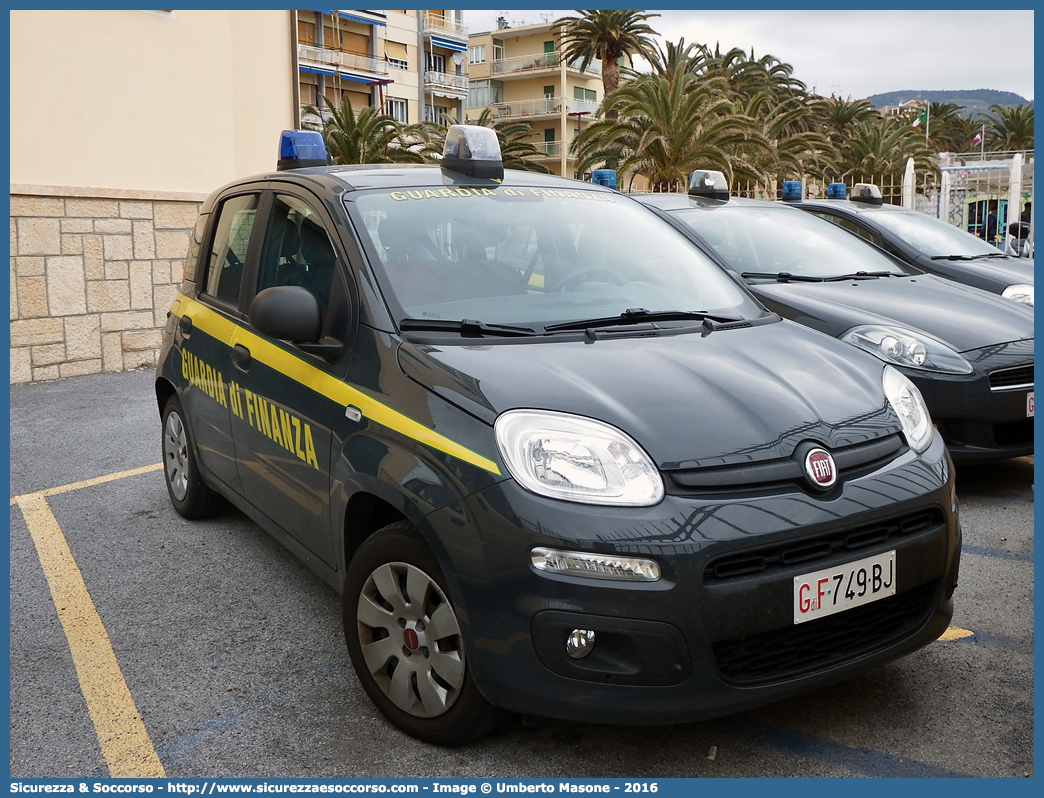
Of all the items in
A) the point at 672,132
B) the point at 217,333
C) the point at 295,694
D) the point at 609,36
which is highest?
the point at 609,36

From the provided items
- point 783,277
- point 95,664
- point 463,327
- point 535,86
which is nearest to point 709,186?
point 783,277

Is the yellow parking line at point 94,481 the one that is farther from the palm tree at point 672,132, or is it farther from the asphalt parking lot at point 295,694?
the palm tree at point 672,132

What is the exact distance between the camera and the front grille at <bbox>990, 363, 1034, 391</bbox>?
4.74m

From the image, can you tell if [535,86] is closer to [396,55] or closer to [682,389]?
[396,55]

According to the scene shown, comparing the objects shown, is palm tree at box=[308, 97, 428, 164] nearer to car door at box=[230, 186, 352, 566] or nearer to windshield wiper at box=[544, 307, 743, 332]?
car door at box=[230, 186, 352, 566]

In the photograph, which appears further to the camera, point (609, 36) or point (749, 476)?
point (609, 36)

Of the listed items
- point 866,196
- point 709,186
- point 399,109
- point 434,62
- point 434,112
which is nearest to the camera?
point 709,186

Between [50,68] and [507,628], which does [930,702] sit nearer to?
[507,628]


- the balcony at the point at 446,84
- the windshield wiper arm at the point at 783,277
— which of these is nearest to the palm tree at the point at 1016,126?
the balcony at the point at 446,84

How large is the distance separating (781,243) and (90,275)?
6.77m

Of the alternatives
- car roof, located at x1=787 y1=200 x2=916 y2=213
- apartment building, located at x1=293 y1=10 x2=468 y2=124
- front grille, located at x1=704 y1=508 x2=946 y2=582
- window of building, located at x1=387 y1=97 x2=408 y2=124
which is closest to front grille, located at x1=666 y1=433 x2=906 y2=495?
front grille, located at x1=704 y1=508 x2=946 y2=582

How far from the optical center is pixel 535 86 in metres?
70.6

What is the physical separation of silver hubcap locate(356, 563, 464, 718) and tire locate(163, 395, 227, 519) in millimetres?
2002

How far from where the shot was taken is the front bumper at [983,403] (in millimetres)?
4703
